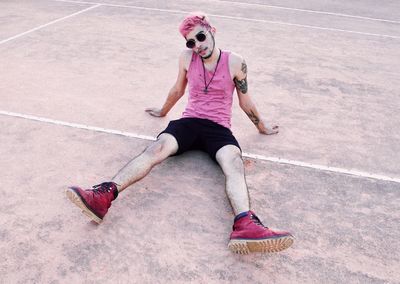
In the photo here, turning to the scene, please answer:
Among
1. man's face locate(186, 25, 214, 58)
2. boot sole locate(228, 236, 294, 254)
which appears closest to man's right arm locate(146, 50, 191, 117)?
man's face locate(186, 25, 214, 58)

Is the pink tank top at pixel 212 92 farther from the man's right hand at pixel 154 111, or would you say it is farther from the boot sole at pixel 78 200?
the boot sole at pixel 78 200

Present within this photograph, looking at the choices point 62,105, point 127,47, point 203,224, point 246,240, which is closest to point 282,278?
point 246,240

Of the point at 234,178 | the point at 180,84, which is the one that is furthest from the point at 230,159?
the point at 180,84

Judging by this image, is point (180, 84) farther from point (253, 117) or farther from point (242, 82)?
point (253, 117)

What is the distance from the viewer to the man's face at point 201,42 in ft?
12.1

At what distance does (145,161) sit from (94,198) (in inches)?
25.4

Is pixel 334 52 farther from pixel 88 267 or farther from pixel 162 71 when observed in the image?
pixel 88 267

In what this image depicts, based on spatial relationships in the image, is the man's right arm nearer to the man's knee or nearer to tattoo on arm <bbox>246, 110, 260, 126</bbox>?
tattoo on arm <bbox>246, 110, 260, 126</bbox>

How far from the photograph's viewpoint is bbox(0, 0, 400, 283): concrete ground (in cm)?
Answer: 291

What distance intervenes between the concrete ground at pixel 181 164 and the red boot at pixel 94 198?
0.17 m

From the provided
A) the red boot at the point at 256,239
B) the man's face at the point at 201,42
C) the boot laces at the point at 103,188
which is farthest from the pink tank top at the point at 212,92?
the red boot at the point at 256,239

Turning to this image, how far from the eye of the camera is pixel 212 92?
13.1 feet

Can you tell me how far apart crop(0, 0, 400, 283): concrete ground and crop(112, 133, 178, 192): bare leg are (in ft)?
0.74

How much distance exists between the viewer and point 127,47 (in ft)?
24.9
